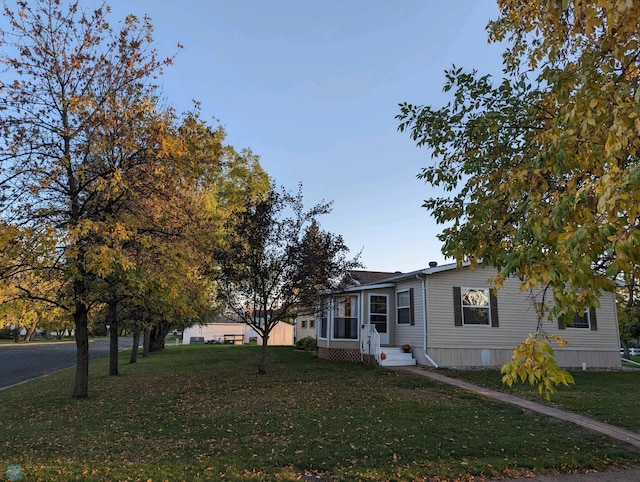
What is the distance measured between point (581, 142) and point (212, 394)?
34.0 ft

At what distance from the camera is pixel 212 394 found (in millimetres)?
11094

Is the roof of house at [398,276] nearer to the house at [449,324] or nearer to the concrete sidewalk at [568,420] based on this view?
the house at [449,324]

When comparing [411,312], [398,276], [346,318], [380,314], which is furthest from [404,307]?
[346,318]

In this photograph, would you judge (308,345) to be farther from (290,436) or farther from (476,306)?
(290,436)

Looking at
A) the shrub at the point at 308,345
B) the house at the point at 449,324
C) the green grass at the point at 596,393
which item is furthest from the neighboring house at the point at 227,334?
the green grass at the point at 596,393

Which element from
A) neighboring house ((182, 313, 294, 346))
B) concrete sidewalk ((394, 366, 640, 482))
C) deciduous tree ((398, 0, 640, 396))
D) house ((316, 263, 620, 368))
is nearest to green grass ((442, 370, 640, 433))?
concrete sidewalk ((394, 366, 640, 482))

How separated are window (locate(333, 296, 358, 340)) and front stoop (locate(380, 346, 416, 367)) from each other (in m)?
2.07

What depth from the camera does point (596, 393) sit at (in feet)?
37.6

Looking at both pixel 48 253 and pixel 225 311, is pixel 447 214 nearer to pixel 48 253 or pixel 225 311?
pixel 48 253

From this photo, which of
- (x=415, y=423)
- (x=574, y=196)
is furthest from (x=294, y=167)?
(x=574, y=196)

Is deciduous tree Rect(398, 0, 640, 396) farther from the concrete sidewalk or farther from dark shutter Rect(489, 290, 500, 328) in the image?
dark shutter Rect(489, 290, 500, 328)

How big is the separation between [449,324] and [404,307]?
2178mm

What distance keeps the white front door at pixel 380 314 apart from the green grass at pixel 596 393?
155 inches

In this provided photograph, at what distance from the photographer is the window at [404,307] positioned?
56.2 feet
